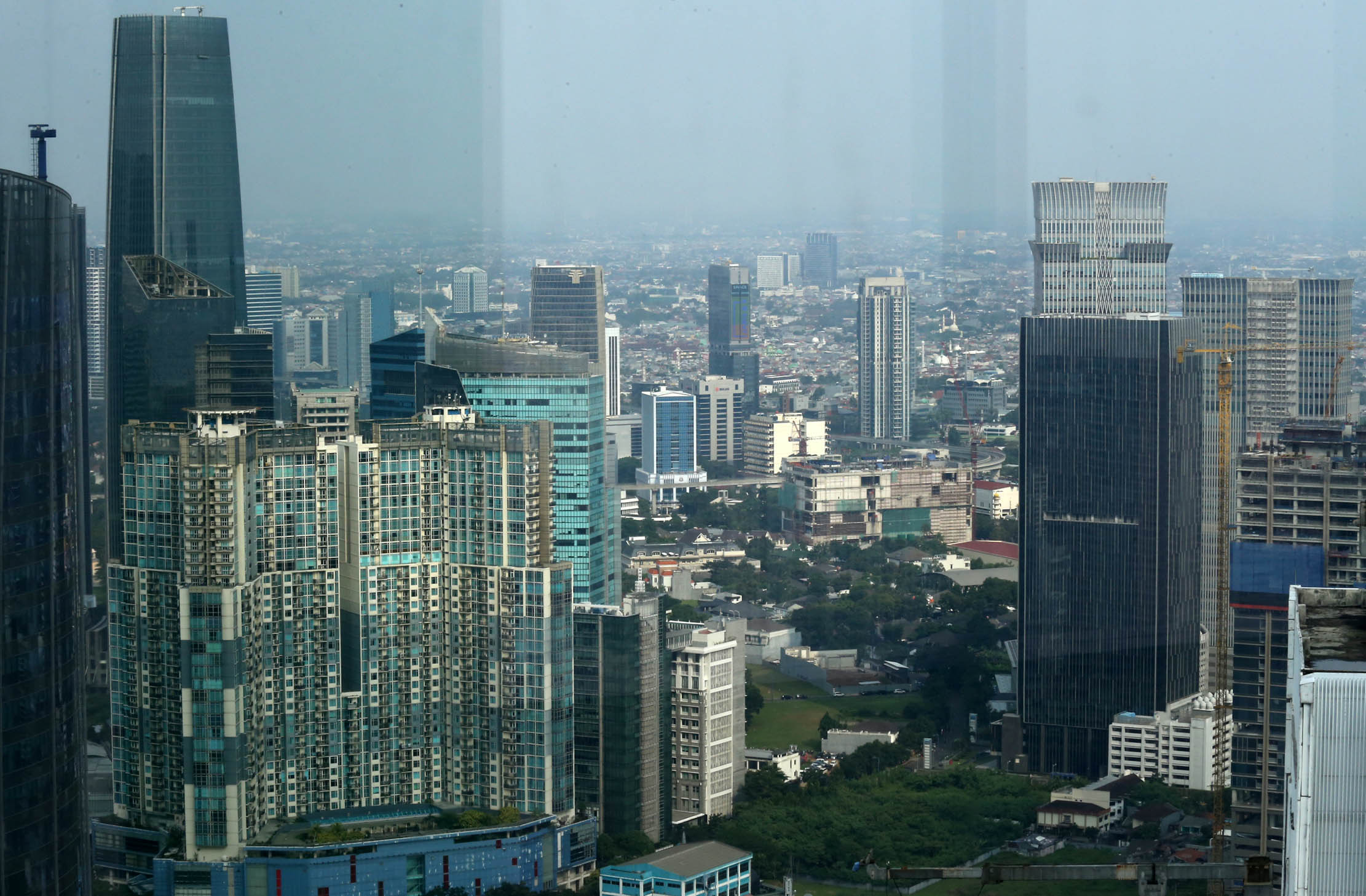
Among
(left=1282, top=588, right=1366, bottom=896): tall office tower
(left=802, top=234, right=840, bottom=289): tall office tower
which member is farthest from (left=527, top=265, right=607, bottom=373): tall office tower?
(left=1282, top=588, right=1366, bottom=896): tall office tower

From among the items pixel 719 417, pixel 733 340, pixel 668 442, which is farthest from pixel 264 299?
pixel 733 340

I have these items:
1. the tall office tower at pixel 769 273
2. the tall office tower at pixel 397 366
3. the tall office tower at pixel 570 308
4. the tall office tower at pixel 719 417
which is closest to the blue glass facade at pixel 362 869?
the tall office tower at pixel 397 366

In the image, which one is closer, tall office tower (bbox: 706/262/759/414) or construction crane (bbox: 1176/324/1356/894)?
construction crane (bbox: 1176/324/1356/894)

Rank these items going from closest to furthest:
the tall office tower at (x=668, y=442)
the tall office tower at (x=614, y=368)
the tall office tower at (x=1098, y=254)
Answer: the tall office tower at (x=1098, y=254) < the tall office tower at (x=614, y=368) < the tall office tower at (x=668, y=442)

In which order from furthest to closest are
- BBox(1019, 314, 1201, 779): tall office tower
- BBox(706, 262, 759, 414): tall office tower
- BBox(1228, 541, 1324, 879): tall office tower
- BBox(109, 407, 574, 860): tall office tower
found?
BBox(706, 262, 759, 414): tall office tower → BBox(1019, 314, 1201, 779): tall office tower → BBox(1228, 541, 1324, 879): tall office tower → BBox(109, 407, 574, 860): tall office tower

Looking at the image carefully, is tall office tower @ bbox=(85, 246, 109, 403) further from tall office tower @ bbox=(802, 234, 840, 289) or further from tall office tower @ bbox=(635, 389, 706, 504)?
tall office tower @ bbox=(635, 389, 706, 504)

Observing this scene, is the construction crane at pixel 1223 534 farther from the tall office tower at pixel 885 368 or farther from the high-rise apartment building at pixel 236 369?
the tall office tower at pixel 885 368

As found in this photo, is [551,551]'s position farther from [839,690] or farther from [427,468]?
[839,690]
